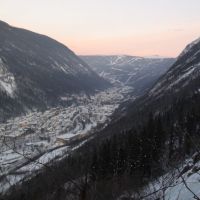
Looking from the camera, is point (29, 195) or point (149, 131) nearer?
point (29, 195)

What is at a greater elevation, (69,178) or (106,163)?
(69,178)

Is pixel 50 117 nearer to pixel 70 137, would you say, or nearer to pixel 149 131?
pixel 70 137

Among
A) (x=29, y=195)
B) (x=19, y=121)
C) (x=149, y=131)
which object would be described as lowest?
(x=19, y=121)

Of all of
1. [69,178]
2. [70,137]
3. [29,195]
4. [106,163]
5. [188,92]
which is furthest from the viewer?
[70,137]

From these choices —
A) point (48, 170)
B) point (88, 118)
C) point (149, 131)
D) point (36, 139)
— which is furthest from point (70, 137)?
point (48, 170)

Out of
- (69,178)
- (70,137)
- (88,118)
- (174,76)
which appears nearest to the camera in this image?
(69,178)

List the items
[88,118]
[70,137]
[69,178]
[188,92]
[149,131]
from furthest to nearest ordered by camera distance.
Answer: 1. [88,118]
2. [70,137]
3. [188,92]
4. [149,131]
5. [69,178]

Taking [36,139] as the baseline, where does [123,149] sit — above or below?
above

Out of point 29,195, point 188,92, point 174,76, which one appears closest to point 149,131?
point 29,195

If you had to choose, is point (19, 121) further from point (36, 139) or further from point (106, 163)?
point (106, 163)
